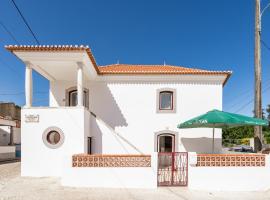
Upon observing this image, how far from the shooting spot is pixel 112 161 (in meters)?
7.89

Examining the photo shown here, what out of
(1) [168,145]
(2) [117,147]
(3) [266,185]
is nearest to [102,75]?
(2) [117,147]

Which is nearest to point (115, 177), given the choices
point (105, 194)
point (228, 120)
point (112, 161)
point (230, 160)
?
point (112, 161)

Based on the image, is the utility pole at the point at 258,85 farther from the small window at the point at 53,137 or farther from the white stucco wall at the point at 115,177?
the small window at the point at 53,137

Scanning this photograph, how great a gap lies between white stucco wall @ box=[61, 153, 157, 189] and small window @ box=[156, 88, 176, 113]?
496 cm

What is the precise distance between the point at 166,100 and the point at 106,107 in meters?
3.39

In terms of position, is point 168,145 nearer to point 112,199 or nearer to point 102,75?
point 102,75

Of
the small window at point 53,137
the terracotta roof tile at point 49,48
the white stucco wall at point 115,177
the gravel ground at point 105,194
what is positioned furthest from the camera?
the small window at point 53,137

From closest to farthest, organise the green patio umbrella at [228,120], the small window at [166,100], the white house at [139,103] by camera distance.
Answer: the green patio umbrella at [228,120], the white house at [139,103], the small window at [166,100]

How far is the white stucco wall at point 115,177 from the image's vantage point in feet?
25.5

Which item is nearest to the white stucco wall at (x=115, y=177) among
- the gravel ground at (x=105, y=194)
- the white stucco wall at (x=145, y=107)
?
the gravel ground at (x=105, y=194)

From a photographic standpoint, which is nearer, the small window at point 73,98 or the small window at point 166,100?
the small window at point 166,100

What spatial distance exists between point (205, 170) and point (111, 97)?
6.59 metres

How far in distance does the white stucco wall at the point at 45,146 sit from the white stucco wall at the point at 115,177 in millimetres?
1832

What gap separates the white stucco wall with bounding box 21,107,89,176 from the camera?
9.57 metres
